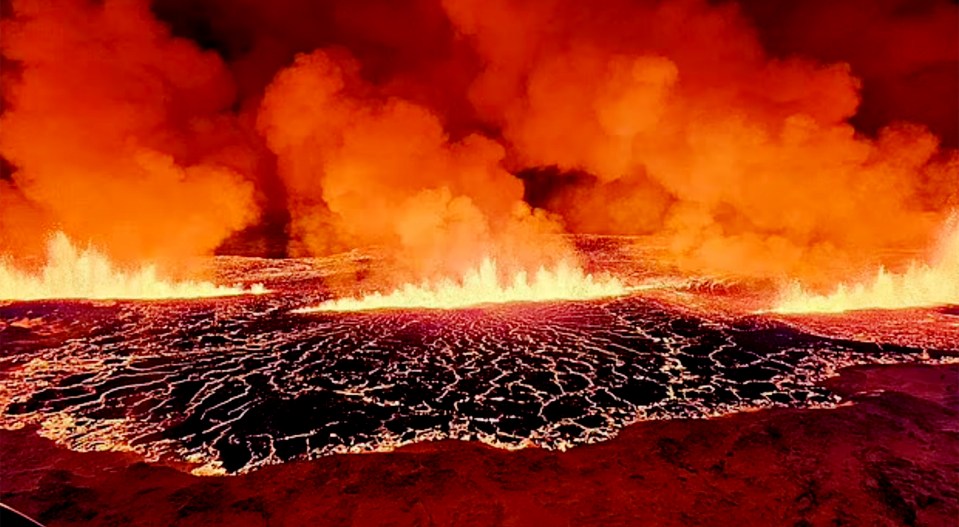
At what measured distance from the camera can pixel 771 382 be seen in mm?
7238

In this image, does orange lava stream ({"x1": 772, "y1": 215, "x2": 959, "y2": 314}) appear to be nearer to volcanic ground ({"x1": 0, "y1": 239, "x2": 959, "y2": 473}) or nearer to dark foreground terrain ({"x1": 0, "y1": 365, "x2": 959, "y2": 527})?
volcanic ground ({"x1": 0, "y1": 239, "x2": 959, "y2": 473})

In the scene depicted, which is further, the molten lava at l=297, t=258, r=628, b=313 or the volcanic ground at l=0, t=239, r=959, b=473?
the molten lava at l=297, t=258, r=628, b=313

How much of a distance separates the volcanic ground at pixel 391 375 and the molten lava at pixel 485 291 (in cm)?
182

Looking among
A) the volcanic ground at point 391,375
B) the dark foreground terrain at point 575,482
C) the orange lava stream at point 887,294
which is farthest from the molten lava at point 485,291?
the dark foreground terrain at point 575,482

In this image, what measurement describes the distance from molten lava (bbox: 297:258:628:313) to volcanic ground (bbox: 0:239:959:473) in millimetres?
1819

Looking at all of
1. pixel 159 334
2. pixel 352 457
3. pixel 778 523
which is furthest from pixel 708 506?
pixel 159 334

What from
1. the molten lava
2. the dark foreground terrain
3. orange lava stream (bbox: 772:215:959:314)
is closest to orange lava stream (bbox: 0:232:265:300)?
the molten lava

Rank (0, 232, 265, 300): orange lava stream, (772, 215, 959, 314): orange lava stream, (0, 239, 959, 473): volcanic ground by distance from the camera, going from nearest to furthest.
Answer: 1. (0, 239, 959, 473): volcanic ground
2. (772, 215, 959, 314): orange lava stream
3. (0, 232, 265, 300): orange lava stream

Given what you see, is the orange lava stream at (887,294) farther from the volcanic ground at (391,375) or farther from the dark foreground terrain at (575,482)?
the dark foreground terrain at (575,482)

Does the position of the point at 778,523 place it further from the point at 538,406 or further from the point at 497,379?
the point at 497,379

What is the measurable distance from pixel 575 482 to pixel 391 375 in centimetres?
421

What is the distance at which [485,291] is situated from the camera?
17.3m

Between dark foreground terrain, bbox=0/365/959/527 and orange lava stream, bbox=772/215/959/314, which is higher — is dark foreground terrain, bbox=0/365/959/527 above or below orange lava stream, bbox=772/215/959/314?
below

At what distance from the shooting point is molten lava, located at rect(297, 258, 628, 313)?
49.9 feet
